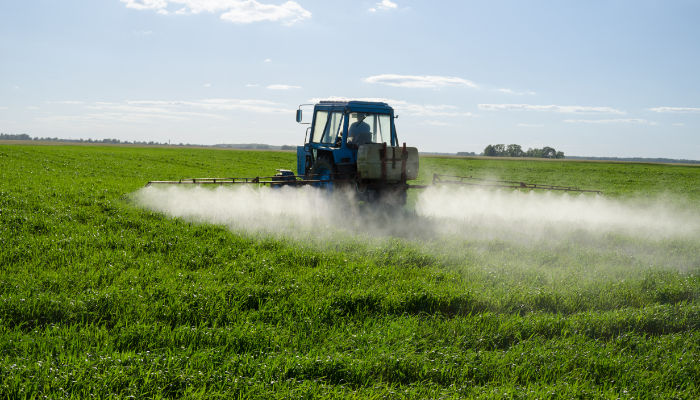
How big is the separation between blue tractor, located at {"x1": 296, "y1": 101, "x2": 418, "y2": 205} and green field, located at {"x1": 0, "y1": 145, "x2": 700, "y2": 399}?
304 cm

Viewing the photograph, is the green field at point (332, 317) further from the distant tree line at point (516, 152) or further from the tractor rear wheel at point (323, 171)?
the distant tree line at point (516, 152)

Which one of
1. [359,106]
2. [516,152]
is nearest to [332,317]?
[359,106]

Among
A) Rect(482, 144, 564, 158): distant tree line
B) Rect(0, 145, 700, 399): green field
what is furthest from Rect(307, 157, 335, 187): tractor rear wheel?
Rect(482, 144, 564, 158): distant tree line

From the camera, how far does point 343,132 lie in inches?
500

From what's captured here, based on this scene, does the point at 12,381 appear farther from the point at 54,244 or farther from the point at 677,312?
the point at 677,312

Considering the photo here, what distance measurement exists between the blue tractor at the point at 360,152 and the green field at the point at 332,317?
9.96 ft

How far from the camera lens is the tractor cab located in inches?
498

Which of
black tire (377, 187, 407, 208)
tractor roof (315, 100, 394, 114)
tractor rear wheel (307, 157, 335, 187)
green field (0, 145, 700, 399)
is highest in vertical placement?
tractor roof (315, 100, 394, 114)

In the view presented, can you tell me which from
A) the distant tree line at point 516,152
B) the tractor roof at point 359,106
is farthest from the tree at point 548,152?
the tractor roof at point 359,106

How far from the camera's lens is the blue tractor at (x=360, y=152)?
468 inches

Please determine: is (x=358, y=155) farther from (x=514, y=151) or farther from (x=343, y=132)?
(x=514, y=151)

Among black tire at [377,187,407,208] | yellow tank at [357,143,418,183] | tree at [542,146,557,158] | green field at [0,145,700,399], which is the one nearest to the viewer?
green field at [0,145,700,399]

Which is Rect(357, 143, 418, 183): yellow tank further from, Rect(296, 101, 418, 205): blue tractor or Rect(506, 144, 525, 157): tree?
Rect(506, 144, 525, 157): tree

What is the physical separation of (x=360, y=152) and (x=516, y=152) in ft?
424
